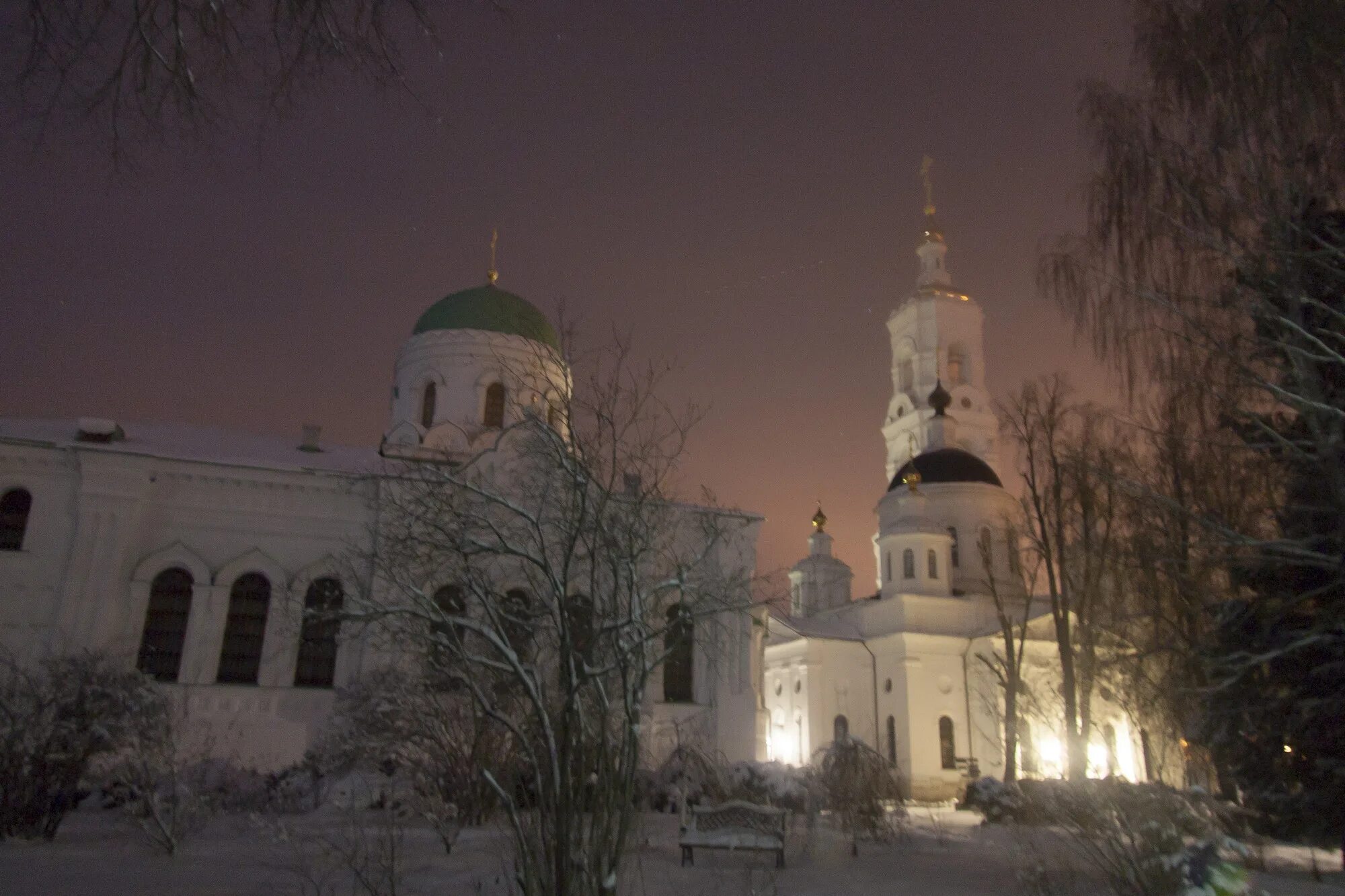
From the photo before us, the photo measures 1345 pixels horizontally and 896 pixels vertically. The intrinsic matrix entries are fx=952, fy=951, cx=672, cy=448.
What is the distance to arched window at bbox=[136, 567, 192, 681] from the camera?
19906mm

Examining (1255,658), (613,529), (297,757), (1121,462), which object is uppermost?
(1121,462)

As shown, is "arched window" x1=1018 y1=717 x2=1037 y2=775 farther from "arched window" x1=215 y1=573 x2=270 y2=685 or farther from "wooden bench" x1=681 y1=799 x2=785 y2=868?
"arched window" x1=215 y1=573 x2=270 y2=685

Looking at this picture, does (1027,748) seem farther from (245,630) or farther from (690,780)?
(245,630)

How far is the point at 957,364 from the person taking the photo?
50594 millimetres

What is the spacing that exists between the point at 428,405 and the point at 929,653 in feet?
63.7

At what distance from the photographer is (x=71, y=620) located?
1909cm

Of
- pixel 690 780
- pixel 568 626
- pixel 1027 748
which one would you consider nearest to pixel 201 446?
pixel 690 780

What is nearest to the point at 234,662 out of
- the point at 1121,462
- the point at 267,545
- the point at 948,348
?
the point at 267,545

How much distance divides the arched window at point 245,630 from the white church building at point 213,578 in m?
0.03

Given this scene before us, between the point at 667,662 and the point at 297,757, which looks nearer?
the point at 297,757

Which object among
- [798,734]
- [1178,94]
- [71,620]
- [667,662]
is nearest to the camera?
[1178,94]

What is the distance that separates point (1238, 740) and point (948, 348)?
132ft

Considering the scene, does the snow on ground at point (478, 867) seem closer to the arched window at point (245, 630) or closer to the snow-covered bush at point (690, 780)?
the snow-covered bush at point (690, 780)

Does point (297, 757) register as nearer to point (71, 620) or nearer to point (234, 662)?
point (234, 662)
